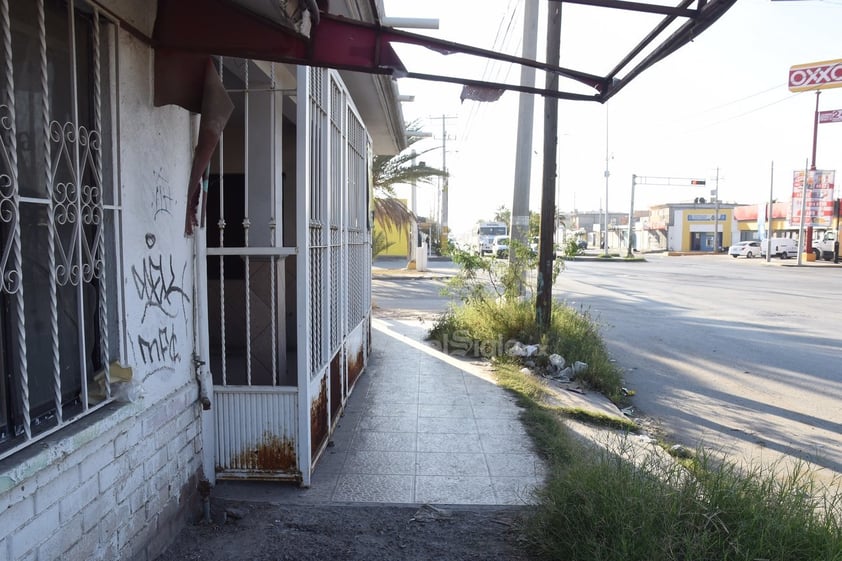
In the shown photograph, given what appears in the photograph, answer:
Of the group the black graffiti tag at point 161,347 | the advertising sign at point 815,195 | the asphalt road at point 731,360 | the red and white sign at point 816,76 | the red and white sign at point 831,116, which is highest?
the red and white sign at point 816,76

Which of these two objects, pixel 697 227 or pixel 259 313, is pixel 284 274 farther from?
pixel 697 227

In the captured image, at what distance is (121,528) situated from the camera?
2934mm

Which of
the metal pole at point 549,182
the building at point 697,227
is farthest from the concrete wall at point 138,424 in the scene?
the building at point 697,227

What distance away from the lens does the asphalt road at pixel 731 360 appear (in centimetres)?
625

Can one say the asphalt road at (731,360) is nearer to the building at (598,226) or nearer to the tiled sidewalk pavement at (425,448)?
the tiled sidewalk pavement at (425,448)

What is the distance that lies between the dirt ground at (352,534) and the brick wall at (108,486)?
9.8 inches

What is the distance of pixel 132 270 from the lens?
3074mm

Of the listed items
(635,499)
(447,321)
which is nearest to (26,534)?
(635,499)

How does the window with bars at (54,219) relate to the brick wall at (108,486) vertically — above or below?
above

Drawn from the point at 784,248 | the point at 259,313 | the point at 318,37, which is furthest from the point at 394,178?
the point at 784,248

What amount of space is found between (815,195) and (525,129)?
34936 millimetres

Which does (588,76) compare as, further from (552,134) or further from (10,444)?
(552,134)

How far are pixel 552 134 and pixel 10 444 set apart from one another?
26.7ft

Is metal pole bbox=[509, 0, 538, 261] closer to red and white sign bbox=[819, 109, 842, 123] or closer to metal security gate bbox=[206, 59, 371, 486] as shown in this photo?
metal security gate bbox=[206, 59, 371, 486]
